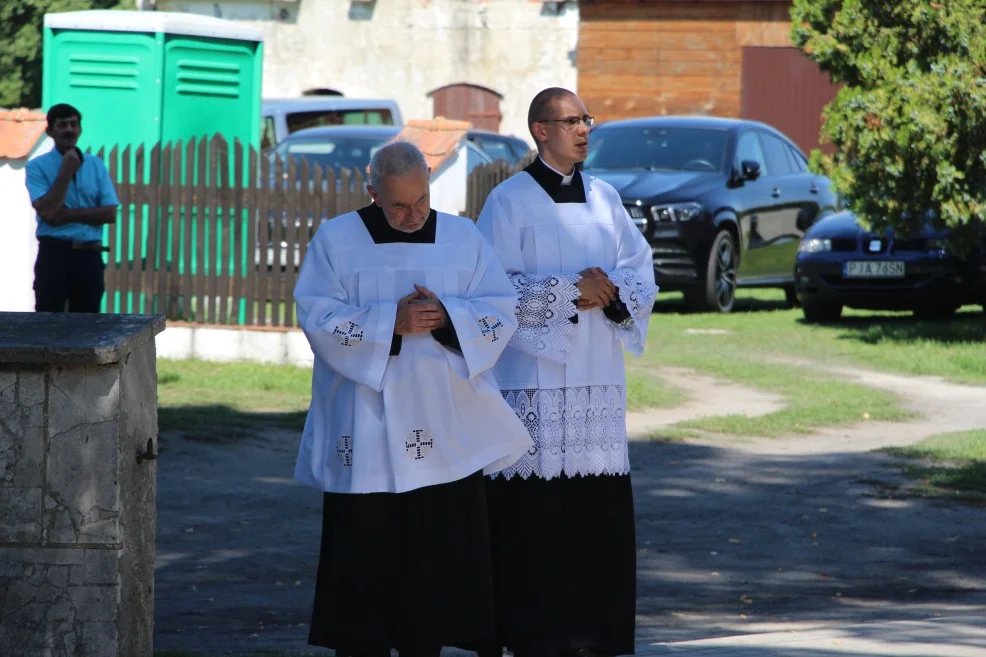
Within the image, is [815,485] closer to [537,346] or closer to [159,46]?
[537,346]

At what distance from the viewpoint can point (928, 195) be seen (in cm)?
1455

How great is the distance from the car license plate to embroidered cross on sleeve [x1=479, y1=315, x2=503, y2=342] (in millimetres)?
11280

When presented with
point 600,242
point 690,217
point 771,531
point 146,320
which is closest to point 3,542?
point 146,320

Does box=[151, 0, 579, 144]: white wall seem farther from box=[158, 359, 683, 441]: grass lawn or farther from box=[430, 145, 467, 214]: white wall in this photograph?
box=[158, 359, 683, 441]: grass lawn

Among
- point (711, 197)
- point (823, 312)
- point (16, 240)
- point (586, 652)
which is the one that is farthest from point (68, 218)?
point (823, 312)

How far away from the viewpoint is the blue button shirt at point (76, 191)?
10430 millimetres

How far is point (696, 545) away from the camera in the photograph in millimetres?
7750

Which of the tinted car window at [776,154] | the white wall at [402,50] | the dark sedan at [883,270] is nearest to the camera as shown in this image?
the dark sedan at [883,270]

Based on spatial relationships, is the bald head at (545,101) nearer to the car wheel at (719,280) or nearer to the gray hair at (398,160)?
the gray hair at (398,160)

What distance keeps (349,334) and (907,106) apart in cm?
1004

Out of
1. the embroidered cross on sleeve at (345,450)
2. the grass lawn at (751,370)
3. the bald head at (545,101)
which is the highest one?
the bald head at (545,101)

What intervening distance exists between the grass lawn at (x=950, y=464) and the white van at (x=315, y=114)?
1392 cm

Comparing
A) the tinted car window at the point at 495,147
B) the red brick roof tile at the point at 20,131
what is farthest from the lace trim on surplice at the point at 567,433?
the tinted car window at the point at 495,147

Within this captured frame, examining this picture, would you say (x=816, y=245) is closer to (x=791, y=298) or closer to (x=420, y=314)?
(x=791, y=298)
